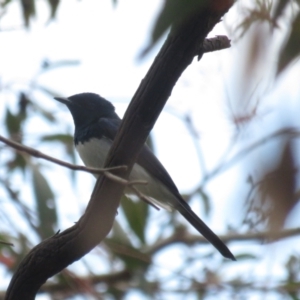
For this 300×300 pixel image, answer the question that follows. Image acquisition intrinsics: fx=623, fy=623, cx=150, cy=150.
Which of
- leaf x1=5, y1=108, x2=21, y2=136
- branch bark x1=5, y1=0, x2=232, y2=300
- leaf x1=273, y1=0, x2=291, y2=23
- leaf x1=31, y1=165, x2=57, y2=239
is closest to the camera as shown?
leaf x1=273, y1=0, x2=291, y2=23

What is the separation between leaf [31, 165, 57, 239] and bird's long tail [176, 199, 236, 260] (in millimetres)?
860

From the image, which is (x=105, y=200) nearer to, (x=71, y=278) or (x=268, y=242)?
(x=268, y=242)

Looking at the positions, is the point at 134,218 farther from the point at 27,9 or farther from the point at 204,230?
the point at 27,9

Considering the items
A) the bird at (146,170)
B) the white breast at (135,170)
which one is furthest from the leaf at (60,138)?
the white breast at (135,170)

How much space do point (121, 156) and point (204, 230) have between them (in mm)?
1789

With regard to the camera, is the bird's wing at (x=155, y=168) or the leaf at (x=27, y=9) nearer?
the leaf at (x=27, y=9)

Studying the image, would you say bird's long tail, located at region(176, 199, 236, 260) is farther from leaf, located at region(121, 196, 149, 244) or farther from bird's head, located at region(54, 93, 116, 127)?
bird's head, located at region(54, 93, 116, 127)

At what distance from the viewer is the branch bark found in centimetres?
187

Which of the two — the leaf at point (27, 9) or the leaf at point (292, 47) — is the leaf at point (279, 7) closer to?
the leaf at point (292, 47)

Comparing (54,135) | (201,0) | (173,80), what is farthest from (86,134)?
(201,0)

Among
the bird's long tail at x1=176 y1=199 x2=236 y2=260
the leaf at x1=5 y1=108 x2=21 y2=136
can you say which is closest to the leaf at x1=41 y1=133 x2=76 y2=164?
the leaf at x1=5 y1=108 x2=21 y2=136

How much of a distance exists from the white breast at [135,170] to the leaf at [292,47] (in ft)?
9.97

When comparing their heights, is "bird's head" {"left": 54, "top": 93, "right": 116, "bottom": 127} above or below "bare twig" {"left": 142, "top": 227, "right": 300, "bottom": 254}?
above

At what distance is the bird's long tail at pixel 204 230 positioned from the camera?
3.80m
